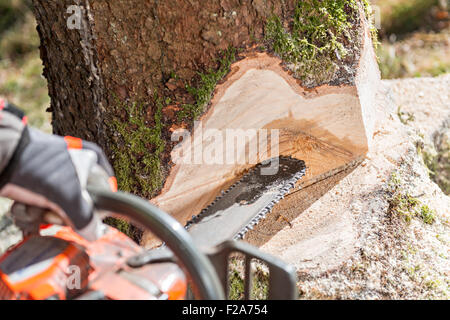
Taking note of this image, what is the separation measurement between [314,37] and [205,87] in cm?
48

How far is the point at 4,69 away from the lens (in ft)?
16.4

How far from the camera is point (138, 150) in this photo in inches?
74.5

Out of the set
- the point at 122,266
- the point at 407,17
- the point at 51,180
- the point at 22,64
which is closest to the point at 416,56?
the point at 407,17

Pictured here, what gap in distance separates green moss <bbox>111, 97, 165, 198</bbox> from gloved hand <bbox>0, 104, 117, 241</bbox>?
683mm

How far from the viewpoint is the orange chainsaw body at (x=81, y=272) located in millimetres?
1148

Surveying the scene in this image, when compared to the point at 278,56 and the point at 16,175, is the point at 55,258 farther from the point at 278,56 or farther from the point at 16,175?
the point at 278,56

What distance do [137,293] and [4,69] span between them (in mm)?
4555

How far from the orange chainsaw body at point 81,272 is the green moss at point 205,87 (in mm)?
683

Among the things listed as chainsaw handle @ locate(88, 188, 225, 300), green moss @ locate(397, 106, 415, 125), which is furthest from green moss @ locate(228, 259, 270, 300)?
green moss @ locate(397, 106, 415, 125)

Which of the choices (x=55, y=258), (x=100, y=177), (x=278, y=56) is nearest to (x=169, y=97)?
(x=278, y=56)

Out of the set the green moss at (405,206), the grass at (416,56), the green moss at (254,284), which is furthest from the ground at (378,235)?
the grass at (416,56)

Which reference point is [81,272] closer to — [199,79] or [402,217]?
[199,79]
